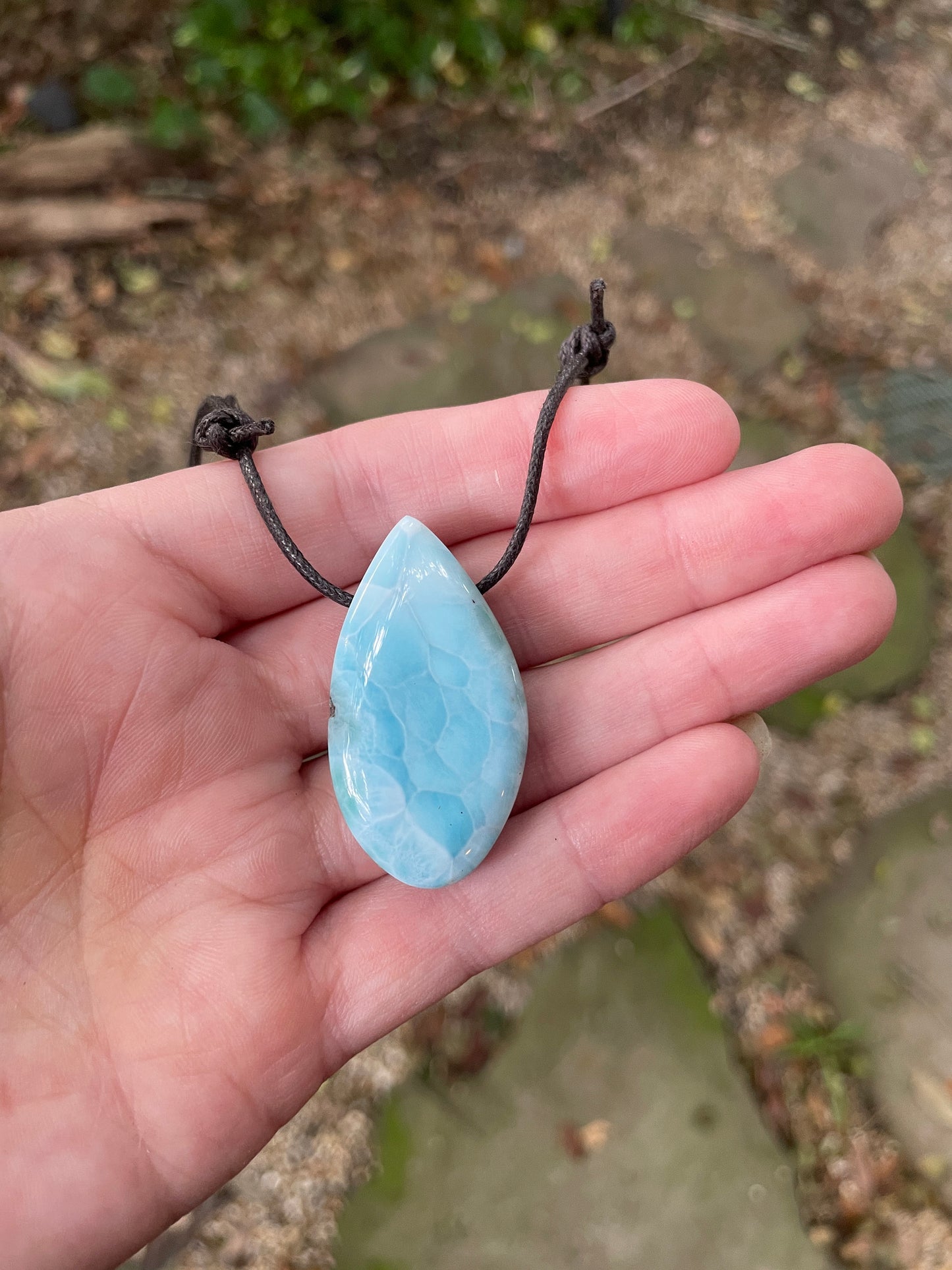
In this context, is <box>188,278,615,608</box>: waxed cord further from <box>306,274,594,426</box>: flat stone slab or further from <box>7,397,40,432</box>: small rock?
<box>7,397,40,432</box>: small rock

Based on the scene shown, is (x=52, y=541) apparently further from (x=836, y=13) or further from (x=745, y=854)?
(x=836, y=13)

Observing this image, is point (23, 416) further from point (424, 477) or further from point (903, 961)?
point (903, 961)

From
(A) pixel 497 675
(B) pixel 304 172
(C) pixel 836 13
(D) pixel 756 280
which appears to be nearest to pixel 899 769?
(A) pixel 497 675

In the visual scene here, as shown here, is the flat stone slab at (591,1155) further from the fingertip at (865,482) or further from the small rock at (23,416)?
the small rock at (23,416)

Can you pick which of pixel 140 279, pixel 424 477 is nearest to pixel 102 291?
pixel 140 279

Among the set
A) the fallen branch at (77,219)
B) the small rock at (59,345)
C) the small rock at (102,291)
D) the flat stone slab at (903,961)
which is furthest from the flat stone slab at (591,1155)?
the fallen branch at (77,219)

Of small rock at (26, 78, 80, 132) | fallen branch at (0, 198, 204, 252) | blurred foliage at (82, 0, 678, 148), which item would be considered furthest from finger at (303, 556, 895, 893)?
small rock at (26, 78, 80, 132)
